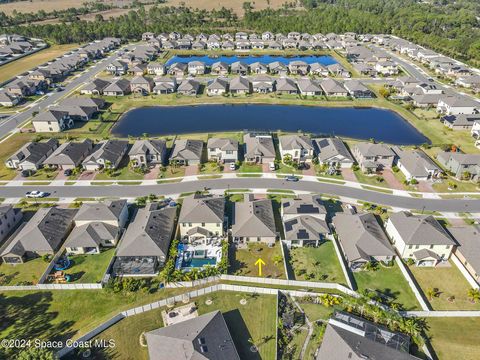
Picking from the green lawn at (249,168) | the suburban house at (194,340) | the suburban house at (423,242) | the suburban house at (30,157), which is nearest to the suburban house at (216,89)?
the green lawn at (249,168)

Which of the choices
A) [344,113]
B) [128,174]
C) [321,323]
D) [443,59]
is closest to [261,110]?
[344,113]

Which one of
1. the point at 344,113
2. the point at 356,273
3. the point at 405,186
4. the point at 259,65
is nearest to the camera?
the point at 356,273

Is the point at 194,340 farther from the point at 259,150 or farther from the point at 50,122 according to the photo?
the point at 50,122

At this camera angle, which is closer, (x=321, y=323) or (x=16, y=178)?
(x=321, y=323)

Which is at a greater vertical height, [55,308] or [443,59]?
[443,59]

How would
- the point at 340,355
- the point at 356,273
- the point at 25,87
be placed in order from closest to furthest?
the point at 340,355, the point at 356,273, the point at 25,87

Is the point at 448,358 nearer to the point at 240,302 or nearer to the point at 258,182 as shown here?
the point at 240,302

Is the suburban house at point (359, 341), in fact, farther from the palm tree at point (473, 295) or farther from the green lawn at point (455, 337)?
the palm tree at point (473, 295)
